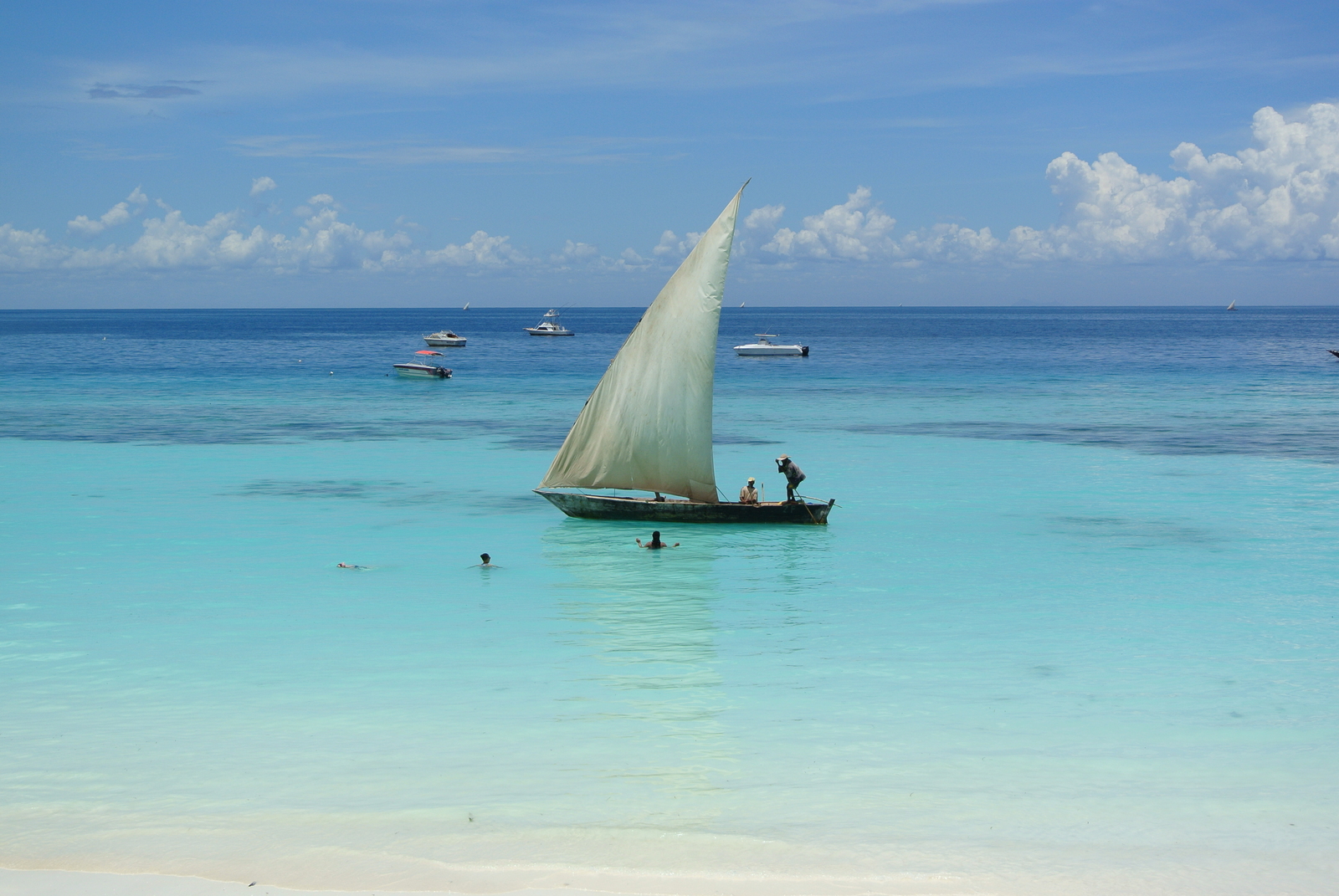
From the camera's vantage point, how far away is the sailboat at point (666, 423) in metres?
26.7

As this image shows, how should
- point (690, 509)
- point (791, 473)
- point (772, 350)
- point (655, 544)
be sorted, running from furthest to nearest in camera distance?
point (772, 350)
point (690, 509)
point (791, 473)
point (655, 544)

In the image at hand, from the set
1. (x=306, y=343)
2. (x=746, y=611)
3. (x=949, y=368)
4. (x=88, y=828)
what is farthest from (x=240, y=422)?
(x=306, y=343)

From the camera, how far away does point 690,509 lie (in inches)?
1136

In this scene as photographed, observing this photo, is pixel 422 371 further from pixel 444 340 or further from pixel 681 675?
pixel 681 675

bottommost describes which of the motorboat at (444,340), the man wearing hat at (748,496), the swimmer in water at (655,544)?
the swimmer in water at (655,544)

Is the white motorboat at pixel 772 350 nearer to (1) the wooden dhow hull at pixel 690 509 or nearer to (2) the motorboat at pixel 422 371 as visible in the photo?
(2) the motorboat at pixel 422 371

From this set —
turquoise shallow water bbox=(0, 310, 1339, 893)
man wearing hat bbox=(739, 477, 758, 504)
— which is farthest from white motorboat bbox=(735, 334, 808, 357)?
man wearing hat bbox=(739, 477, 758, 504)

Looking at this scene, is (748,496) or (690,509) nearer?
(748,496)

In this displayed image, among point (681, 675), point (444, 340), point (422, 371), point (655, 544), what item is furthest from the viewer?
point (444, 340)

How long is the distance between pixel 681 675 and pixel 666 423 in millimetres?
11551

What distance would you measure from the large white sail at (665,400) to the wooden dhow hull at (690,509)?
34cm

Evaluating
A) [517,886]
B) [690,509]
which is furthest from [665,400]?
[517,886]

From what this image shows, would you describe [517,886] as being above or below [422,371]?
below

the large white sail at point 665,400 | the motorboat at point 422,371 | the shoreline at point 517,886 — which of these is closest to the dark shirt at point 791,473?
the large white sail at point 665,400
